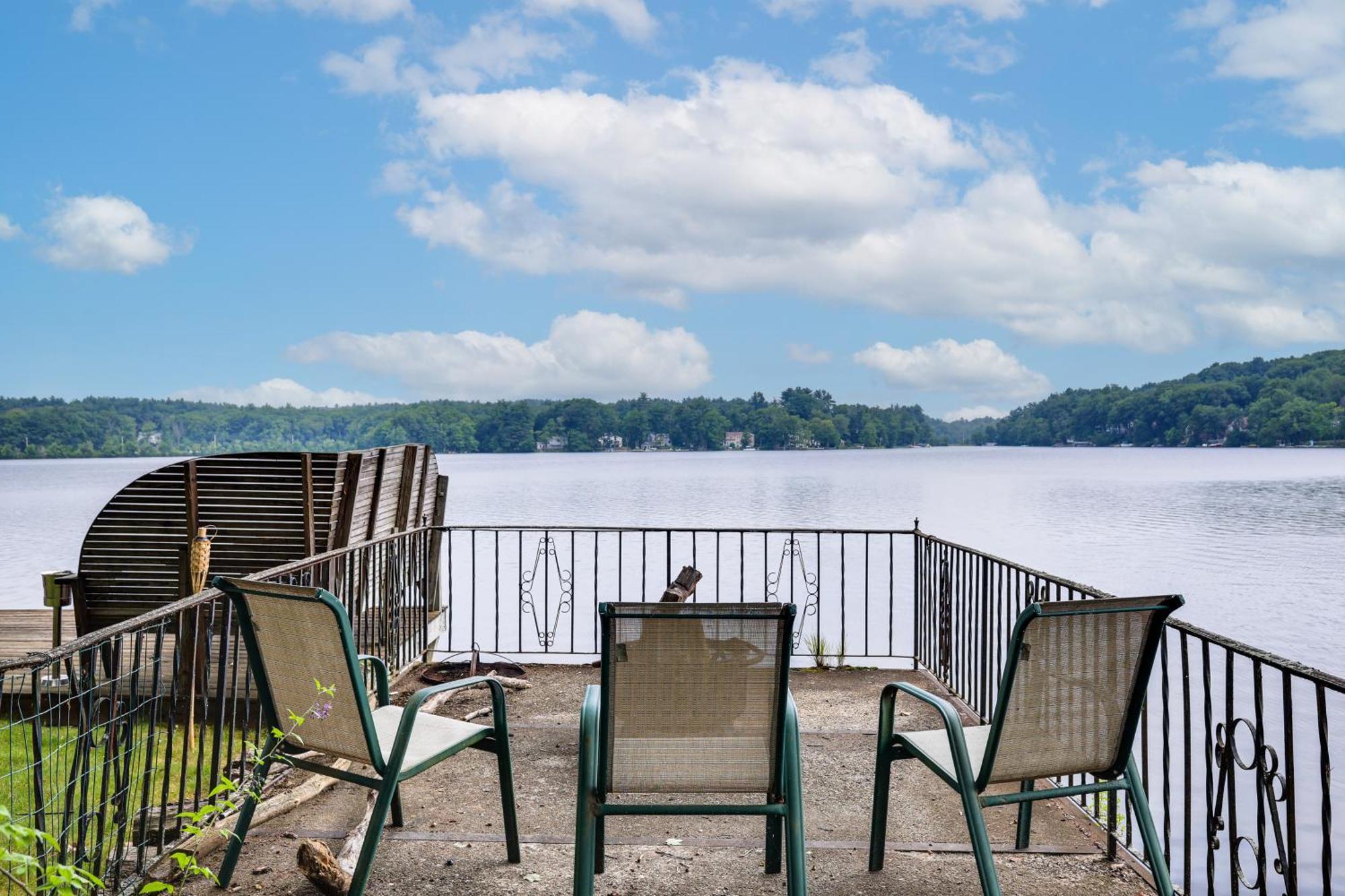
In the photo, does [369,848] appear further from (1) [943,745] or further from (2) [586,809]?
(1) [943,745]

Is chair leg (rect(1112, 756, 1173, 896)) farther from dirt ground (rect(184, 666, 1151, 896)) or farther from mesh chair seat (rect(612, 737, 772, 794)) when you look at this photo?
mesh chair seat (rect(612, 737, 772, 794))

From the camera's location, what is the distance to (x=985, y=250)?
83.2 m

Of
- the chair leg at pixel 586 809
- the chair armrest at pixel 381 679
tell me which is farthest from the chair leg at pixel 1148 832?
the chair armrest at pixel 381 679

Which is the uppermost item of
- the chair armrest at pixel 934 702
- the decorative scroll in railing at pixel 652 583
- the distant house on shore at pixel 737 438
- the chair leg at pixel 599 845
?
the distant house on shore at pixel 737 438

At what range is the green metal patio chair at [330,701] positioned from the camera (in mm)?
2754

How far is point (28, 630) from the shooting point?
27.9 ft

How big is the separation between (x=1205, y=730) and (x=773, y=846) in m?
1.71

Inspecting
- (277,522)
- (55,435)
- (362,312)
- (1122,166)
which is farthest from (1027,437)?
(277,522)

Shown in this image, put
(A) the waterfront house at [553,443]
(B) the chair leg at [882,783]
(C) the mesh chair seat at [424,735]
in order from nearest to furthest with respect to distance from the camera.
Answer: (C) the mesh chair seat at [424,735]
(B) the chair leg at [882,783]
(A) the waterfront house at [553,443]

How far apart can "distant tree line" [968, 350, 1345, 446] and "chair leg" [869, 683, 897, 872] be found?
2216 inches

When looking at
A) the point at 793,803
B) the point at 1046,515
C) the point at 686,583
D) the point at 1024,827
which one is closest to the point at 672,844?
the point at 793,803

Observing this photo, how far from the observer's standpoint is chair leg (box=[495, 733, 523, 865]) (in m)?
3.21

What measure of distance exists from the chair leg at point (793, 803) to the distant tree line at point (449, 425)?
5.57 metres

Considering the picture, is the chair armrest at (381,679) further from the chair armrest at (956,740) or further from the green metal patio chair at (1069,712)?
the green metal patio chair at (1069,712)
